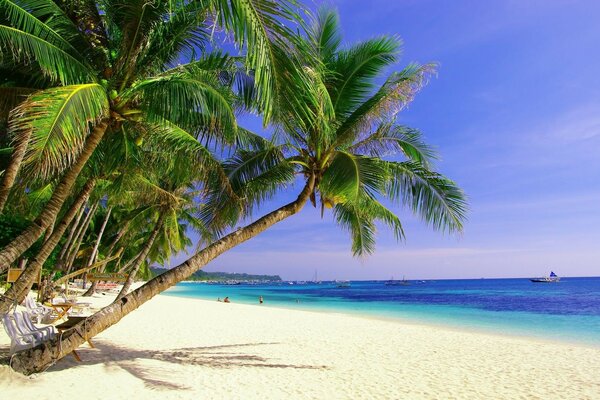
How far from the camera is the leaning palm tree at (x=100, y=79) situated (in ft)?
14.7

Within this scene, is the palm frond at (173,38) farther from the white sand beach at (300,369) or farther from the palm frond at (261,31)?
the white sand beach at (300,369)

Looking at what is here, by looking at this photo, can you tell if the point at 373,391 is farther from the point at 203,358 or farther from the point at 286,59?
the point at 286,59

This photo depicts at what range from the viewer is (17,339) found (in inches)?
210

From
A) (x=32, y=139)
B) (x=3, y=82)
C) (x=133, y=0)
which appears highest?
(x=133, y=0)

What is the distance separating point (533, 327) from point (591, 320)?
235 inches

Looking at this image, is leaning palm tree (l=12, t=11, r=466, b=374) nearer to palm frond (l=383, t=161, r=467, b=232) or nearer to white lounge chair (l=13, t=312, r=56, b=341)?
palm frond (l=383, t=161, r=467, b=232)

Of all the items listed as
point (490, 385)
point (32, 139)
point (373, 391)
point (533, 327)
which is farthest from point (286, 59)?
point (533, 327)

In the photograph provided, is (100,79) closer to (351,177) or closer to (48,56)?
(48,56)

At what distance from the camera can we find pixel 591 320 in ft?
72.3

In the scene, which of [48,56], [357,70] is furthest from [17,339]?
[357,70]

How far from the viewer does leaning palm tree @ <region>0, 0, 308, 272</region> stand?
14.7ft

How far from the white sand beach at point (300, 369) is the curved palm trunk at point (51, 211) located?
1.56 metres

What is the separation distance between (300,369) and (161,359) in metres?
2.50

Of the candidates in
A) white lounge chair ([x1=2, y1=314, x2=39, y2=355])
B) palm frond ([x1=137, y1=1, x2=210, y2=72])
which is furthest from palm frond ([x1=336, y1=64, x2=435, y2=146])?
white lounge chair ([x1=2, y1=314, x2=39, y2=355])
